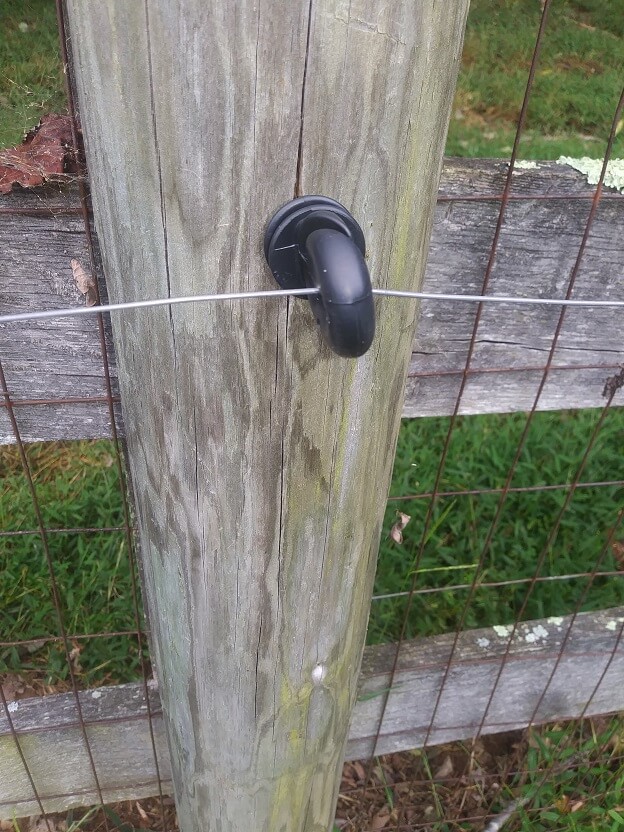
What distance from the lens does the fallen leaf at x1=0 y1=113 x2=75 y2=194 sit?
100cm

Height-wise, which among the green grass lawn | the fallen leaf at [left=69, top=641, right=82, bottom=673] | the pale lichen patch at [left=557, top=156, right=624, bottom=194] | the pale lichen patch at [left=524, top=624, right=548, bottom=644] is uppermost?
the pale lichen patch at [left=557, top=156, right=624, bottom=194]

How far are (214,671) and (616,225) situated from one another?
3.43ft

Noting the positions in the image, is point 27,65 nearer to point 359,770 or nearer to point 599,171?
point 599,171

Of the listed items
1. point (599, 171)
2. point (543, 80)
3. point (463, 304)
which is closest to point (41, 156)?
point (463, 304)

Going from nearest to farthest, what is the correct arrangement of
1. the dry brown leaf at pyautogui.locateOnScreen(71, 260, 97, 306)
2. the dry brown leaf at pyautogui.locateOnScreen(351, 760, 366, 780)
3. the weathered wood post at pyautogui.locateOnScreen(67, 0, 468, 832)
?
the weathered wood post at pyautogui.locateOnScreen(67, 0, 468, 832) < the dry brown leaf at pyautogui.locateOnScreen(71, 260, 97, 306) < the dry brown leaf at pyautogui.locateOnScreen(351, 760, 366, 780)

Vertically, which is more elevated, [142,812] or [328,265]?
[328,265]

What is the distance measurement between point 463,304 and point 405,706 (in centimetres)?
115

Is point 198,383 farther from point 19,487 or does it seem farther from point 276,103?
point 19,487

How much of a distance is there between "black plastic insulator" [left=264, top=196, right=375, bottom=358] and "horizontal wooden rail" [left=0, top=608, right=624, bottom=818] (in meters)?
1.28

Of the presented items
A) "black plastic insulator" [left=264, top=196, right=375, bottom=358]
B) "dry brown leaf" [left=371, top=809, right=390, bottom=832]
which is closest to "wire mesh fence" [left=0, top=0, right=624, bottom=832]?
"dry brown leaf" [left=371, top=809, right=390, bottom=832]

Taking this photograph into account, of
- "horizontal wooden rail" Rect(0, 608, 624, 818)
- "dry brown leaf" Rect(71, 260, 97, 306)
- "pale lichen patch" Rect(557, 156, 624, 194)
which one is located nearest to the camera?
"dry brown leaf" Rect(71, 260, 97, 306)

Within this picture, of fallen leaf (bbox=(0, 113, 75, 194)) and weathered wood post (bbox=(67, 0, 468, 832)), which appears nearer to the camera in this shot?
weathered wood post (bbox=(67, 0, 468, 832))

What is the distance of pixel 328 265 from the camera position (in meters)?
0.70

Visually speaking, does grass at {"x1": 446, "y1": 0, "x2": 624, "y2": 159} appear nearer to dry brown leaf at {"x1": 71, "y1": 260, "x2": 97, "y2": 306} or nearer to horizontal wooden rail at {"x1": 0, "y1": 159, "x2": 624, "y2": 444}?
horizontal wooden rail at {"x1": 0, "y1": 159, "x2": 624, "y2": 444}
